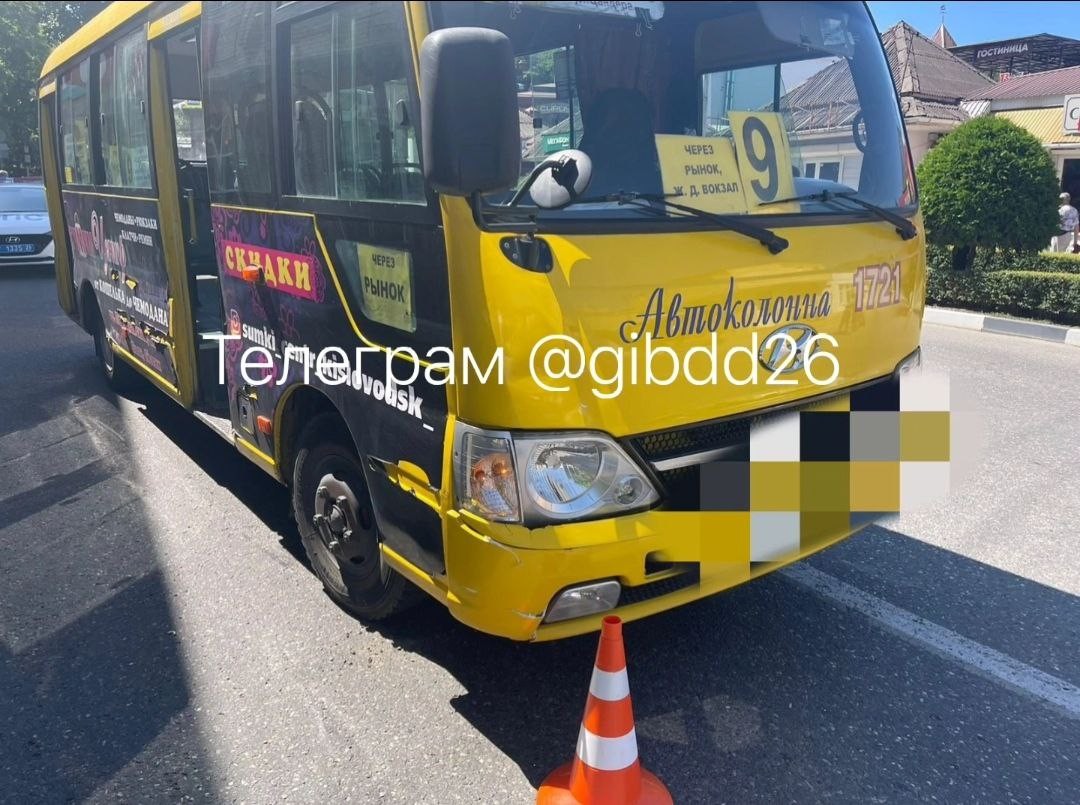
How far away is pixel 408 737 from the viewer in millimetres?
2771

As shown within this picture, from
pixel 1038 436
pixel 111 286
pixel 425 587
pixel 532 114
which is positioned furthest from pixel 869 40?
pixel 111 286

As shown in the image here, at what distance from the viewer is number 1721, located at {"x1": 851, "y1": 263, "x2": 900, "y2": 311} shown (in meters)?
2.94

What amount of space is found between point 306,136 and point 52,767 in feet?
7.52

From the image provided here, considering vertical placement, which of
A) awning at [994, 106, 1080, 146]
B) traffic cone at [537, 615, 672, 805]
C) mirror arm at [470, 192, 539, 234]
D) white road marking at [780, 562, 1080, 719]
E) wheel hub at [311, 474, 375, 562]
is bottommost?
white road marking at [780, 562, 1080, 719]

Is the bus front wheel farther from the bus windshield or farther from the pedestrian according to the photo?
the pedestrian

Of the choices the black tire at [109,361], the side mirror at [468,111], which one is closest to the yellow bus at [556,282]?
the side mirror at [468,111]

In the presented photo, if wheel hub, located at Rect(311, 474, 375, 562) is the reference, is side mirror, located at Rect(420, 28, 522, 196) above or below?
above

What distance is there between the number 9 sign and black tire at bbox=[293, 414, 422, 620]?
1.70 meters

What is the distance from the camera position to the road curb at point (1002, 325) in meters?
9.04

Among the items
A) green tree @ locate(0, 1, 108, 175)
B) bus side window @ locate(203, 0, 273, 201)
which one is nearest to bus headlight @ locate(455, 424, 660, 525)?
bus side window @ locate(203, 0, 273, 201)

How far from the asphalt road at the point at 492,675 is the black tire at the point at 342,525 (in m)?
0.17

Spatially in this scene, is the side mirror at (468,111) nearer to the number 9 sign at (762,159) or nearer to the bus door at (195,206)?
the number 9 sign at (762,159)

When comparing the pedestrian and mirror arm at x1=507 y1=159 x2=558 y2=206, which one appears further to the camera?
the pedestrian

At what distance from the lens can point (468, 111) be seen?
2082mm
